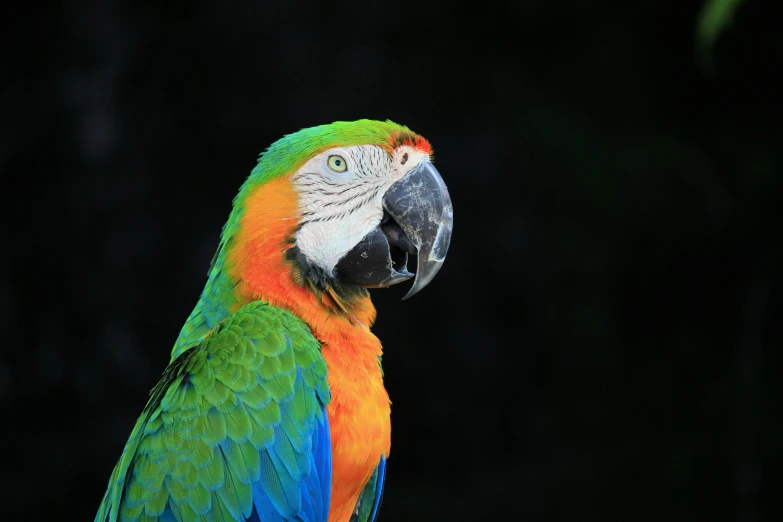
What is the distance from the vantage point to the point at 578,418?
11.7ft

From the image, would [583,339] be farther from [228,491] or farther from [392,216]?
[228,491]

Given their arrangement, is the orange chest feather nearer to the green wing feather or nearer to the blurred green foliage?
the green wing feather

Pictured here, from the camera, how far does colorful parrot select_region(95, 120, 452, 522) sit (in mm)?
1532

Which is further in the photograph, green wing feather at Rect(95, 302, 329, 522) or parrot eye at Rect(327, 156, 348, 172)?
parrot eye at Rect(327, 156, 348, 172)

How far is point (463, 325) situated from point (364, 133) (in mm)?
2064

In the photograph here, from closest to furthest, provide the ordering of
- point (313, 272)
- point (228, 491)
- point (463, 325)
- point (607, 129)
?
point (228, 491), point (313, 272), point (607, 129), point (463, 325)

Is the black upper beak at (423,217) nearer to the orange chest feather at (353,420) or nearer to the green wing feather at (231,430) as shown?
the orange chest feather at (353,420)

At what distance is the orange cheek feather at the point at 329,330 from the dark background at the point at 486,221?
1.87 meters

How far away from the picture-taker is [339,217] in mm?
1671

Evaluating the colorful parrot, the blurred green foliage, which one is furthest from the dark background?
the colorful parrot

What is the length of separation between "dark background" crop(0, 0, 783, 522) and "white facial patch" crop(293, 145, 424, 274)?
1.84m

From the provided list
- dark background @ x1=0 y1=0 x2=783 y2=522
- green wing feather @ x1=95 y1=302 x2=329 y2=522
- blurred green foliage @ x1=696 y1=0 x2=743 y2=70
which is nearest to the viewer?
green wing feather @ x1=95 y1=302 x2=329 y2=522

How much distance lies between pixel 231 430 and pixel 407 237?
1.73 ft

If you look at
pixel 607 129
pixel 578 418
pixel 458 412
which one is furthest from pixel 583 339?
pixel 607 129
